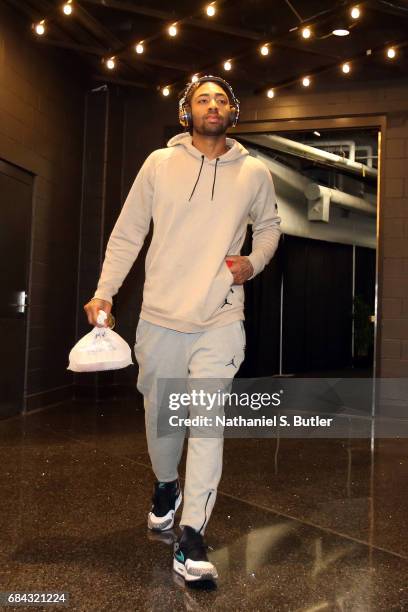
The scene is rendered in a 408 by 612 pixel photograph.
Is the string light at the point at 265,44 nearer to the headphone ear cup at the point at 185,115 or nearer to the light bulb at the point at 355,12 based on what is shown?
the light bulb at the point at 355,12

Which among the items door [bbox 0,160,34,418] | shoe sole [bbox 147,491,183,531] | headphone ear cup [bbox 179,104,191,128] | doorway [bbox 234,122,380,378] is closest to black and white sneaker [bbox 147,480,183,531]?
shoe sole [bbox 147,491,183,531]

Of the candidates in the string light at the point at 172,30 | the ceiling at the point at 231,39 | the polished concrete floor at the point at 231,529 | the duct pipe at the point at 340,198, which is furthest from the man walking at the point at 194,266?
the duct pipe at the point at 340,198

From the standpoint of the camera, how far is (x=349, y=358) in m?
10.3

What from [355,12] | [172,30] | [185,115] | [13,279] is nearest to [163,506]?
[185,115]

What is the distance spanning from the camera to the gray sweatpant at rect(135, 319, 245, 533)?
2062 millimetres

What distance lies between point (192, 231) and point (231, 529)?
1.10m

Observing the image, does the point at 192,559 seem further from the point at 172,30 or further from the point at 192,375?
the point at 172,30

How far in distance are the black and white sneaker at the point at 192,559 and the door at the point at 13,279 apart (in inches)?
126

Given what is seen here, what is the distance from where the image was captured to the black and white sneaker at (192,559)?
195 centimetres

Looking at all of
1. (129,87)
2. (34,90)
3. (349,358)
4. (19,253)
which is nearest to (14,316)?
(19,253)

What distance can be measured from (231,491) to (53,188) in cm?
348

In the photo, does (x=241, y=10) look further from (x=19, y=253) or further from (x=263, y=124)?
(x=19, y=253)

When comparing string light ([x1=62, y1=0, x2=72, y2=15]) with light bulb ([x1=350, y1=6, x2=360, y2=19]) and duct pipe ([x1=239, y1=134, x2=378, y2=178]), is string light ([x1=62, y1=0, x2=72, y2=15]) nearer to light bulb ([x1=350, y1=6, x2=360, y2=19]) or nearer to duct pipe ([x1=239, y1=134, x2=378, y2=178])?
light bulb ([x1=350, y1=6, x2=360, y2=19])

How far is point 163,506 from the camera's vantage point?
96.8 inches
